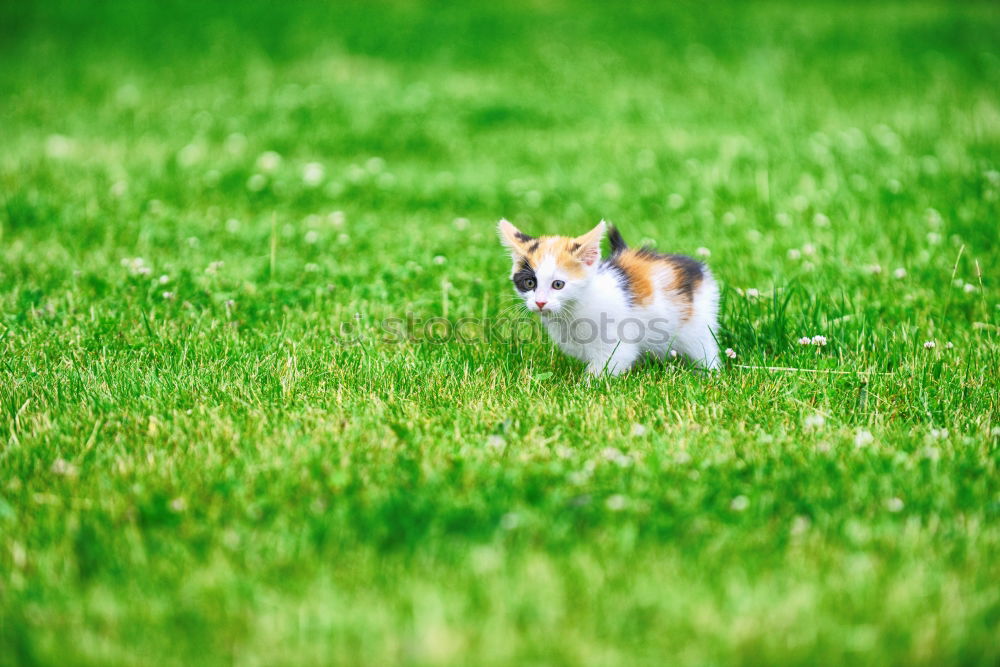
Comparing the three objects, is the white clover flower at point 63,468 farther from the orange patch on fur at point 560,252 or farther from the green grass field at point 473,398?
the orange patch on fur at point 560,252

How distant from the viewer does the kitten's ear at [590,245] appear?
14.4 ft

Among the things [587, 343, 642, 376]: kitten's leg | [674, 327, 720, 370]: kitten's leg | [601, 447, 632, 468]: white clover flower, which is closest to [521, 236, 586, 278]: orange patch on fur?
[587, 343, 642, 376]: kitten's leg

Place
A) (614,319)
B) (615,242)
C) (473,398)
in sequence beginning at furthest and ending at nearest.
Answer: (615,242)
(614,319)
(473,398)

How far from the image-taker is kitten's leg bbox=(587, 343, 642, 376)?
4.43 metres

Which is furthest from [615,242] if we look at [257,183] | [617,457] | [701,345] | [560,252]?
[257,183]

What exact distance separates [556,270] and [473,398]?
843 millimetres

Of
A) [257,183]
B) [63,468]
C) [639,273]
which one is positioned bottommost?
[63,468]

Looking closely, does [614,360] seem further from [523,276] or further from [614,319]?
[523,276]

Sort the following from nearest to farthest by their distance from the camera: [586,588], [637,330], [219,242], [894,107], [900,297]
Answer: [586,588] → [637,330] → [900,297] → [219,242] → [894,107]

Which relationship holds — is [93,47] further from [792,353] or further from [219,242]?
[792,353]

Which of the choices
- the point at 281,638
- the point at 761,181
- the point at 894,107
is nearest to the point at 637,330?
the point at 281,638

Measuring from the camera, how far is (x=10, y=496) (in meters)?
3.26

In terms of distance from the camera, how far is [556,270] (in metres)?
4.36

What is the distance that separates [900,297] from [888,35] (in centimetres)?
1169
